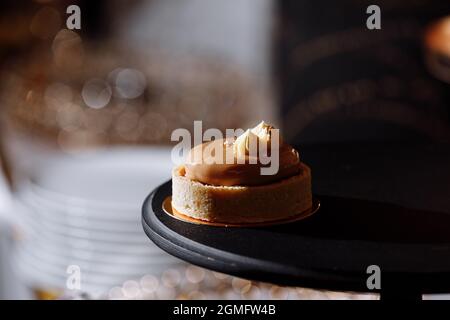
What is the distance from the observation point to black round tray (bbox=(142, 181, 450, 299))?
1.91 ft

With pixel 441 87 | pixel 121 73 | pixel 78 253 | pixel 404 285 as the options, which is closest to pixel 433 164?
pixel 404 285

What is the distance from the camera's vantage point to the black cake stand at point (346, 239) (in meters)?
0.58

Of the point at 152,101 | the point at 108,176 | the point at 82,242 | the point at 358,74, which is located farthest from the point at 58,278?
the point at 152,101

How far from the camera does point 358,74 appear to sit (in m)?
2.04

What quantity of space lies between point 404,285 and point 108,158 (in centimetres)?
119

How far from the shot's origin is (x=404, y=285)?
0.57 meters

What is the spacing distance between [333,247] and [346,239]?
0.03 m

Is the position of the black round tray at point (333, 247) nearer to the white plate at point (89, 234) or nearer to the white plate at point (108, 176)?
the white plate at point (89, 234)

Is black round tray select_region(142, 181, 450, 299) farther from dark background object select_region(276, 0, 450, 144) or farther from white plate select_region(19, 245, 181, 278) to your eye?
dark background object select_region(276, 0, 450, 144)

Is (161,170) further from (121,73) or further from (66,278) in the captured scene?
(121,73)

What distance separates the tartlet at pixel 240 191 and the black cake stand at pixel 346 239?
20 mm

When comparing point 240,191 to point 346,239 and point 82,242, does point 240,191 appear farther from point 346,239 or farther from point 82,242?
point 82,242

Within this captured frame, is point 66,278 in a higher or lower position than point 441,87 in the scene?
lower

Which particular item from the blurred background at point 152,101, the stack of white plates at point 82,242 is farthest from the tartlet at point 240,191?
the stack of white plates at point 82,242
